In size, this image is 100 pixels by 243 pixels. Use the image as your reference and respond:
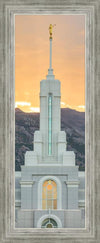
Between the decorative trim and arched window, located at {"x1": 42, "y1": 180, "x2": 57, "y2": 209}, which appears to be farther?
arched window, located at {"x1": 42, "y1": 180, "x2": 57, "y2": 209}

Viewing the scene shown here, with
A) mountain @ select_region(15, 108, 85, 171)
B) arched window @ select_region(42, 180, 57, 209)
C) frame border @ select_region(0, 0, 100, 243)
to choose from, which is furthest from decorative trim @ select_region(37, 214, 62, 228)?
frame border @ select_region(0, 0, 100, 243)

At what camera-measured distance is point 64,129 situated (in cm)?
831

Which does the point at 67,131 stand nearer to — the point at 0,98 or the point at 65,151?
the point at 65,151

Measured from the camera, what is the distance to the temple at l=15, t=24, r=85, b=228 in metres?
7.48

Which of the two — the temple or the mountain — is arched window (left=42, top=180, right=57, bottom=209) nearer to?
the temple

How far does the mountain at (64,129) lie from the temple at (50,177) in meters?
0.13

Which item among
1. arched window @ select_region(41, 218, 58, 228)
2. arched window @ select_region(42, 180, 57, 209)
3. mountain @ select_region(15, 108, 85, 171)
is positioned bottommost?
arched window @ select_region(41, 218, 58, 228)

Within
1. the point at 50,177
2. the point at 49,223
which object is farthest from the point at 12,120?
the point at 49,223

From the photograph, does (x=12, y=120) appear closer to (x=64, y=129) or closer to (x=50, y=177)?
(x=50, y=177)

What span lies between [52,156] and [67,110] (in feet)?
3.53

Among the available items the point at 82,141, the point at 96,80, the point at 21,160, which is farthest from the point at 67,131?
the point at 96,80

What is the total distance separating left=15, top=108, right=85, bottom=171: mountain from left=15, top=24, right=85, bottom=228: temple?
5.0 inches

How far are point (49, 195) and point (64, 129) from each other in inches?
60.1

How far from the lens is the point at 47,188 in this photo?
795 cm
